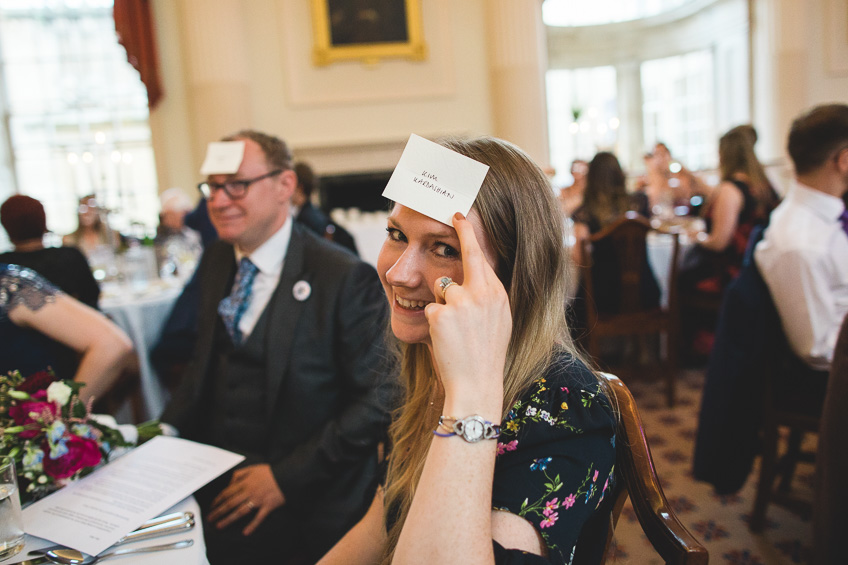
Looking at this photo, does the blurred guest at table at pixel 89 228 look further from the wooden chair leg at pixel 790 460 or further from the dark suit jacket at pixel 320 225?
the wooden chair leg at pixel 790 460

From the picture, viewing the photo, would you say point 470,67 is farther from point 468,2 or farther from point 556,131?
point 556,131

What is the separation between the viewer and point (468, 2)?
Result: 22.2ft

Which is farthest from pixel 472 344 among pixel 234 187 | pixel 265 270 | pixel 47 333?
pixel 47 333

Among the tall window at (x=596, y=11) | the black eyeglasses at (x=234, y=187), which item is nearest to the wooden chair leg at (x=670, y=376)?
the black eyeglasses at (x=234, y=187)

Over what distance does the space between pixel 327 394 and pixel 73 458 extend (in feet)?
2.08

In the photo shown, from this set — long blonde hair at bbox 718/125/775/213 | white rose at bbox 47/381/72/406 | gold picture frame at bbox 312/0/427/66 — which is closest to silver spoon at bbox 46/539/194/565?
white rose at bbox 47/381/72/406

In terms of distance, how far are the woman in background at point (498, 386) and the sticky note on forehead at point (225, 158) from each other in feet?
3.22

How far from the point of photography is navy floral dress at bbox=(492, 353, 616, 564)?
2.48 ft

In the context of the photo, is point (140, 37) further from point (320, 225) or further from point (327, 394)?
point (327, 394)

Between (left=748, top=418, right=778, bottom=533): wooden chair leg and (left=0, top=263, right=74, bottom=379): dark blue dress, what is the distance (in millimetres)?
2253

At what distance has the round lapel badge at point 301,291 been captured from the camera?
1.65m

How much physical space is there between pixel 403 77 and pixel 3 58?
4.83 metres

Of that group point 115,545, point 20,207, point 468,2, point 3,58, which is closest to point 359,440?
point 115,545

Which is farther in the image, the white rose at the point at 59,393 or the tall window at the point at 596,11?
the tall window at the point at 596,11
